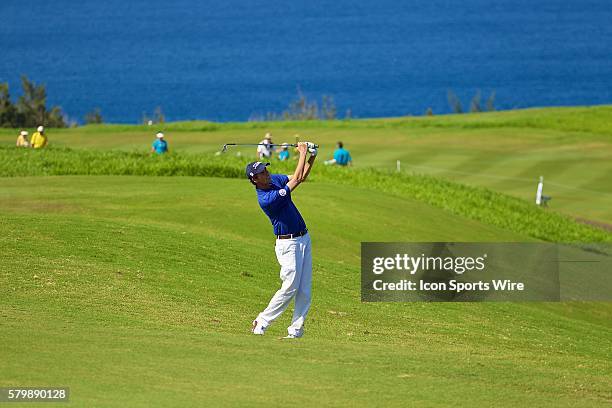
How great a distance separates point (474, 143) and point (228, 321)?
153 feet

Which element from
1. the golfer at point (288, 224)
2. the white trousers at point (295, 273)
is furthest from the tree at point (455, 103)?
the golfer at point (288, 224)

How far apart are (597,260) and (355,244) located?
25.5 feet

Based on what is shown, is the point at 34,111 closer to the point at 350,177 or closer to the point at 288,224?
the point at 350,177

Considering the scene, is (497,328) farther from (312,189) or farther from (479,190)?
(479,190)

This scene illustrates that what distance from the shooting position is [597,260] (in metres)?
32.3

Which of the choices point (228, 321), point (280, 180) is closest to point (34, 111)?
point (228, 321)

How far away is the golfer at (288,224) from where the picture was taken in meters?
13.9

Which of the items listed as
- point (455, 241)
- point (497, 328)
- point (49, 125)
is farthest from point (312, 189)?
point (49, 125)

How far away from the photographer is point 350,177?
40719 millimetres

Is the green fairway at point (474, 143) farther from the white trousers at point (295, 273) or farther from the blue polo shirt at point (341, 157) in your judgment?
the white trousers at point (295, 273)

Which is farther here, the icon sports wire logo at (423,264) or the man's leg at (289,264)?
the icon sports wire logo at (423,264)

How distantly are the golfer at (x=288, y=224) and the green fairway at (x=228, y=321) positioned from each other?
683 millimetres

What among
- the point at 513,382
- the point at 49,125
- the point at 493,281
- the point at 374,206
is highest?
the point at 49,125

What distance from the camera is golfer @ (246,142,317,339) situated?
13.9m
